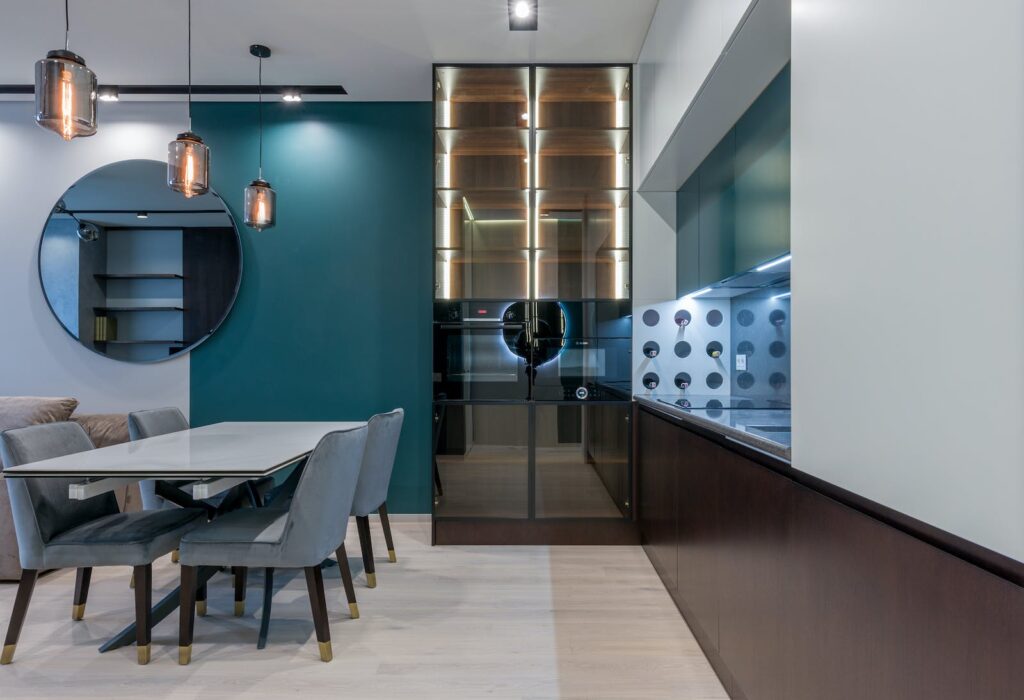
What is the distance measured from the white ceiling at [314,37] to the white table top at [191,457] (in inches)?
84.4

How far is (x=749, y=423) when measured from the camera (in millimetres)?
1951

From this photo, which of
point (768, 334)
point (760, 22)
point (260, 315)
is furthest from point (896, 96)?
point (260, 315)

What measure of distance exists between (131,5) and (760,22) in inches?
118

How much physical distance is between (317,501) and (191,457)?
0.52 m

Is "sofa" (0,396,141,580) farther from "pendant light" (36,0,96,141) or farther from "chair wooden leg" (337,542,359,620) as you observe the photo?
"pendant light" (36,0,96,141)

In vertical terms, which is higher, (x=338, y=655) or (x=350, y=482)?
(x=350, y=482)

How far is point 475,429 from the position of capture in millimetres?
3406

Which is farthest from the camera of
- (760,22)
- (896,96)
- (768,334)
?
(768,334)

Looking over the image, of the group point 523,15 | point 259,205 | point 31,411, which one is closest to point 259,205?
point 259,205

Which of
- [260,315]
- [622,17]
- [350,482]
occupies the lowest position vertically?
[350,482]

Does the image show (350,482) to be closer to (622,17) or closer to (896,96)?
(896,96)

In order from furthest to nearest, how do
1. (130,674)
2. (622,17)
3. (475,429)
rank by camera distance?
(475,429), (622,17), (130,674)

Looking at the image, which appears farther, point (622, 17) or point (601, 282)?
point (601, 282)

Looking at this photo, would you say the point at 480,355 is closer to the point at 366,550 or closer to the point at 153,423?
the point at 366,550
